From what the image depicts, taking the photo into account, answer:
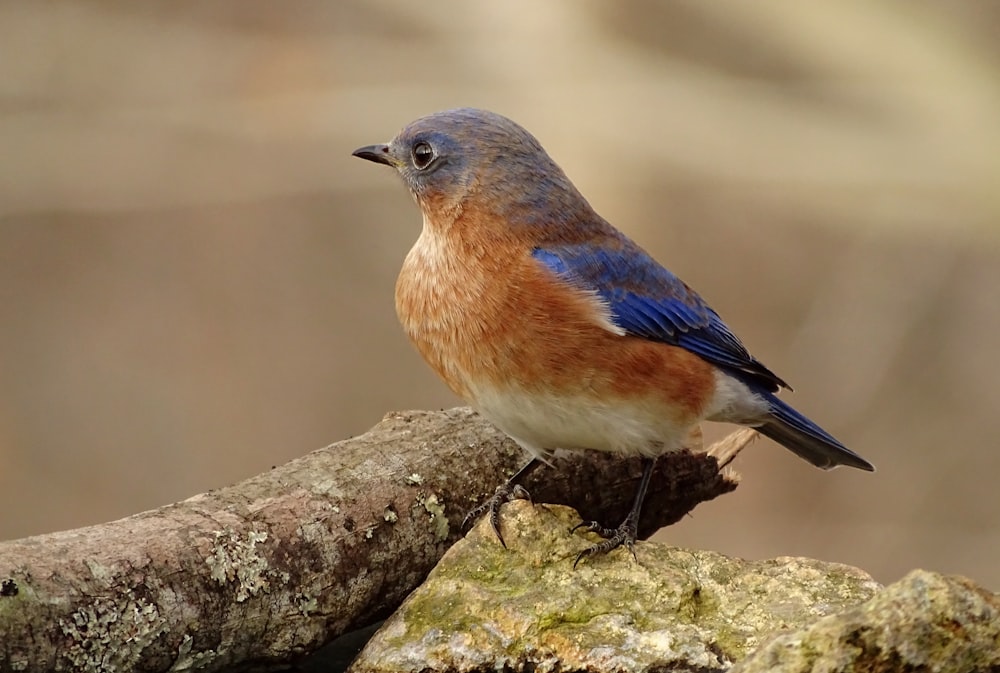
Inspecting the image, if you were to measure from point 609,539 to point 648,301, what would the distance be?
2.60 feet

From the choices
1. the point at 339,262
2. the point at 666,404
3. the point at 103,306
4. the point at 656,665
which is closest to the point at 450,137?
the point at 666,404

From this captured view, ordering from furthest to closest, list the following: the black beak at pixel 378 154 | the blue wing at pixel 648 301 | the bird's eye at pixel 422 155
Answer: the black beak at pixel 378 154 < the bird's eye at pixel 422 155 < the blue wing at pixel 648 301

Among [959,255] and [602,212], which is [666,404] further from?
[959,255]

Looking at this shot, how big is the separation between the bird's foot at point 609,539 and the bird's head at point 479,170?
871mm

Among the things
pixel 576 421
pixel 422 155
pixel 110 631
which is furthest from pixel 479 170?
pixel 110 631

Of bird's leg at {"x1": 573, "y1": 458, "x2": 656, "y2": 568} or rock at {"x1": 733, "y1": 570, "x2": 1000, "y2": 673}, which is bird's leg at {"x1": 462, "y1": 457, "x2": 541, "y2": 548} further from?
rock at {"x1": 733, "y1": 570, "x2": 1000, "y2": 673}

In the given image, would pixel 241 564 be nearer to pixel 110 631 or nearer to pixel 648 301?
pixel 110 631

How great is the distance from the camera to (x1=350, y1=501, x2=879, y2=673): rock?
2.53 metres

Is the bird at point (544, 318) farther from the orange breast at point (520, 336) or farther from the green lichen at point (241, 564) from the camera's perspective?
the green lichen at point (241, 564)

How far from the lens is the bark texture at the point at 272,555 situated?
2537mm

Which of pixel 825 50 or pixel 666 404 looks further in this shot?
pixel 825 50

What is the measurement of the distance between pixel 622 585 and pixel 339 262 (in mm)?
4516

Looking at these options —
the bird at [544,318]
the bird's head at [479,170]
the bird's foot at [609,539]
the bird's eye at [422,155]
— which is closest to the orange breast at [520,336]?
the bird at [544,318]

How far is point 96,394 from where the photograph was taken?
22.9ft
